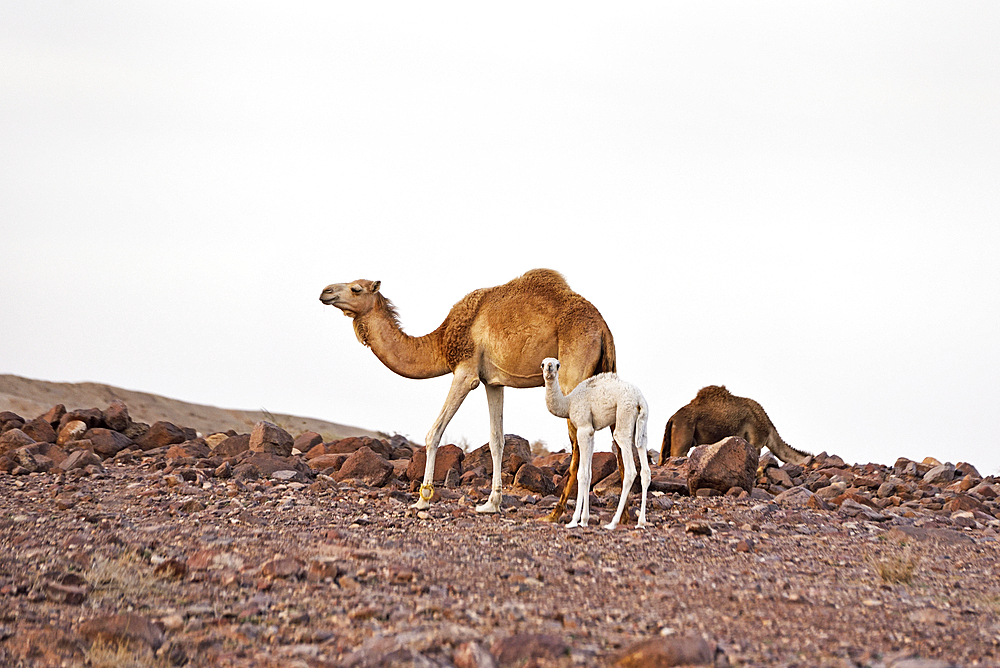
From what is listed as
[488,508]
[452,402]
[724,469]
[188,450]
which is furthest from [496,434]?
[188,450]

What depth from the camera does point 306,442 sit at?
59.8 ft

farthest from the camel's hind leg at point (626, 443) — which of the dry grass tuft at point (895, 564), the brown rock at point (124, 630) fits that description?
the brown rock at point (124, 630)

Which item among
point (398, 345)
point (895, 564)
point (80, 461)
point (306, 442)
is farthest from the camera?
point (306, 442)

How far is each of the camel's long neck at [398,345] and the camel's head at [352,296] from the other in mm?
121

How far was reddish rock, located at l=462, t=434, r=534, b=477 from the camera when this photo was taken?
594 inches

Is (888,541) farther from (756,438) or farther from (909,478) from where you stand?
(756,438)

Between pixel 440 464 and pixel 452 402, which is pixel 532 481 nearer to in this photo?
pixel 440 464

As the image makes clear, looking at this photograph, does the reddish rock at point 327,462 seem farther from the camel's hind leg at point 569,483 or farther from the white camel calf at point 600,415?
the white camel calf at point 600,415

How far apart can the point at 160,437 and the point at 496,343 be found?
8.60 m

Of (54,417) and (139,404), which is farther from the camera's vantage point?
(139,404)

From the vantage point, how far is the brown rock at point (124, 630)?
598 centimetres

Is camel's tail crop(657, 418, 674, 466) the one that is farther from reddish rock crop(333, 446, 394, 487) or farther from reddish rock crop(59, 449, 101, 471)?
reddish rock crop(59, 449, 101, 471)

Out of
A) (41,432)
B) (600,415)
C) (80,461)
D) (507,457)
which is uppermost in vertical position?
(600,415)

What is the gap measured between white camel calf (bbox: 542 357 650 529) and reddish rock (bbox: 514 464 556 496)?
291 centimetres
